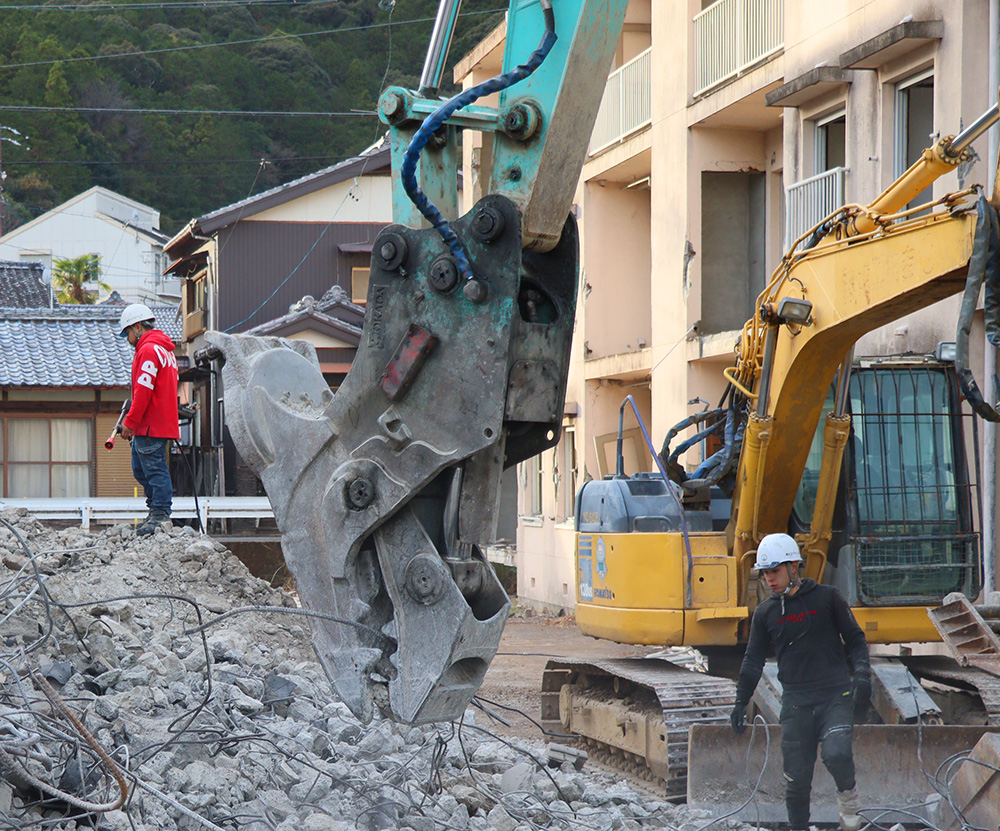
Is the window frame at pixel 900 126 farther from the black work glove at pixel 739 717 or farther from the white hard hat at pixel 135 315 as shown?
the white hard hat at pixel 135 315

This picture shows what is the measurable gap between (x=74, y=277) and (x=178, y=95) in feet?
25.3

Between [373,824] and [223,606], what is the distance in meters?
3.17

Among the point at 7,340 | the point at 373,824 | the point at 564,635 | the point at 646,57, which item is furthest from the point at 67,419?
the point at 373,824

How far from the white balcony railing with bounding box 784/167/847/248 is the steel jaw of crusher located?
927 centimetres

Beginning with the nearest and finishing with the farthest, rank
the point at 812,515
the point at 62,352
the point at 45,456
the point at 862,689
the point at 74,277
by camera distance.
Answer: the point at 862,689, the point at 812,515, the point at 45,456, the point at 62,352, the point at 74,277

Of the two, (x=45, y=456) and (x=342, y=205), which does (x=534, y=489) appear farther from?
(x=342, y=205)

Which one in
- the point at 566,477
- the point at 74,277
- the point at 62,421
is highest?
the point at 74,277

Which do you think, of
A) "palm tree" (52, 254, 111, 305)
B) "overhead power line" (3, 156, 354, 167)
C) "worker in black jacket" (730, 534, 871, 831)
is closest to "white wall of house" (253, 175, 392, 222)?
"overhead power line" (3, 156, 354, 167)

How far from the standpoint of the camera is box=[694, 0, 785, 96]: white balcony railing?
1377 cm

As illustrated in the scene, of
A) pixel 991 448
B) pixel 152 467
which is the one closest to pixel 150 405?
pixel 152 467

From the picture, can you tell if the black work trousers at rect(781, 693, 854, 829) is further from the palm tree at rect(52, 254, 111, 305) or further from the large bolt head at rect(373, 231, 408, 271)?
the palm tree at rect(52, 254, 111, 305)

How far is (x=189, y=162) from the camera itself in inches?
1704

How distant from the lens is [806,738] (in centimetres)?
645

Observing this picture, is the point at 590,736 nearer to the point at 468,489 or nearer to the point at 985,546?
the point at 985,546
